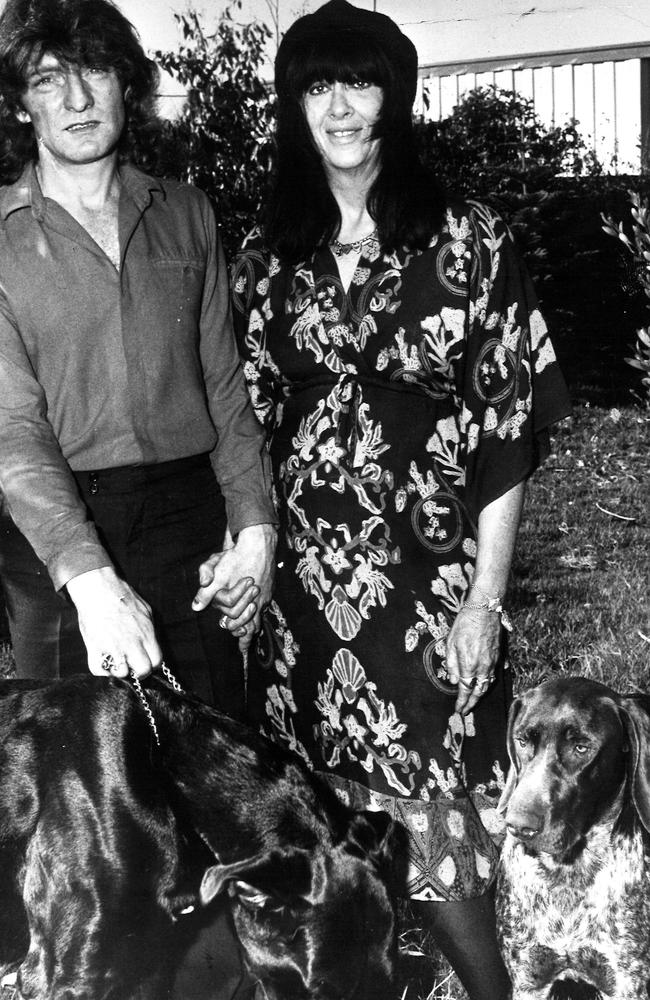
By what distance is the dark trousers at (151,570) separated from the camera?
2482mm

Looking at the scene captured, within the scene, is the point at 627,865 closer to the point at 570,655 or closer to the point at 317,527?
the point at 317,527

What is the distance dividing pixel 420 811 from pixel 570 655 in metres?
1.11

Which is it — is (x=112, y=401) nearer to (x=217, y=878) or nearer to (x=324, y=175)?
(x=324, y=175)

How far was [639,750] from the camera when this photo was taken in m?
2.17

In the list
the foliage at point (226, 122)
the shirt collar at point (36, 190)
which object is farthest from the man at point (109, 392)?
the foliage at point (226, 122)

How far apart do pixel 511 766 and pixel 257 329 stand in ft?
3.60

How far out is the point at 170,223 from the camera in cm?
254

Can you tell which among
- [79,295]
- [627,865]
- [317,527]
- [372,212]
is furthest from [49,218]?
[627,865]

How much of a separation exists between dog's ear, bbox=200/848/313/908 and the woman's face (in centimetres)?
141

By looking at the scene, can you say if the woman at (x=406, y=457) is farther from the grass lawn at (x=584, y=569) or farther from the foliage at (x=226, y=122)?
the foliage at (x=226, y=122)

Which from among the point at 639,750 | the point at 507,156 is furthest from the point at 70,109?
the point at 507,156

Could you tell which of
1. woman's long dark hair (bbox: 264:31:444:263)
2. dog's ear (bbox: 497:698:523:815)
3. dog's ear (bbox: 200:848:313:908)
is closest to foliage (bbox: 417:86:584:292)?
woman's long dark hair (bbox: 264:31:444:263)

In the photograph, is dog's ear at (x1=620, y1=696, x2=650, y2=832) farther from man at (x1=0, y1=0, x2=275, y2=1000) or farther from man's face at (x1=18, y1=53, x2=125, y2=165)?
man's face at (x1=18, y1=53, x2=125, y2=165)

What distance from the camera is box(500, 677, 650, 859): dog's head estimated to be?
217 cm
